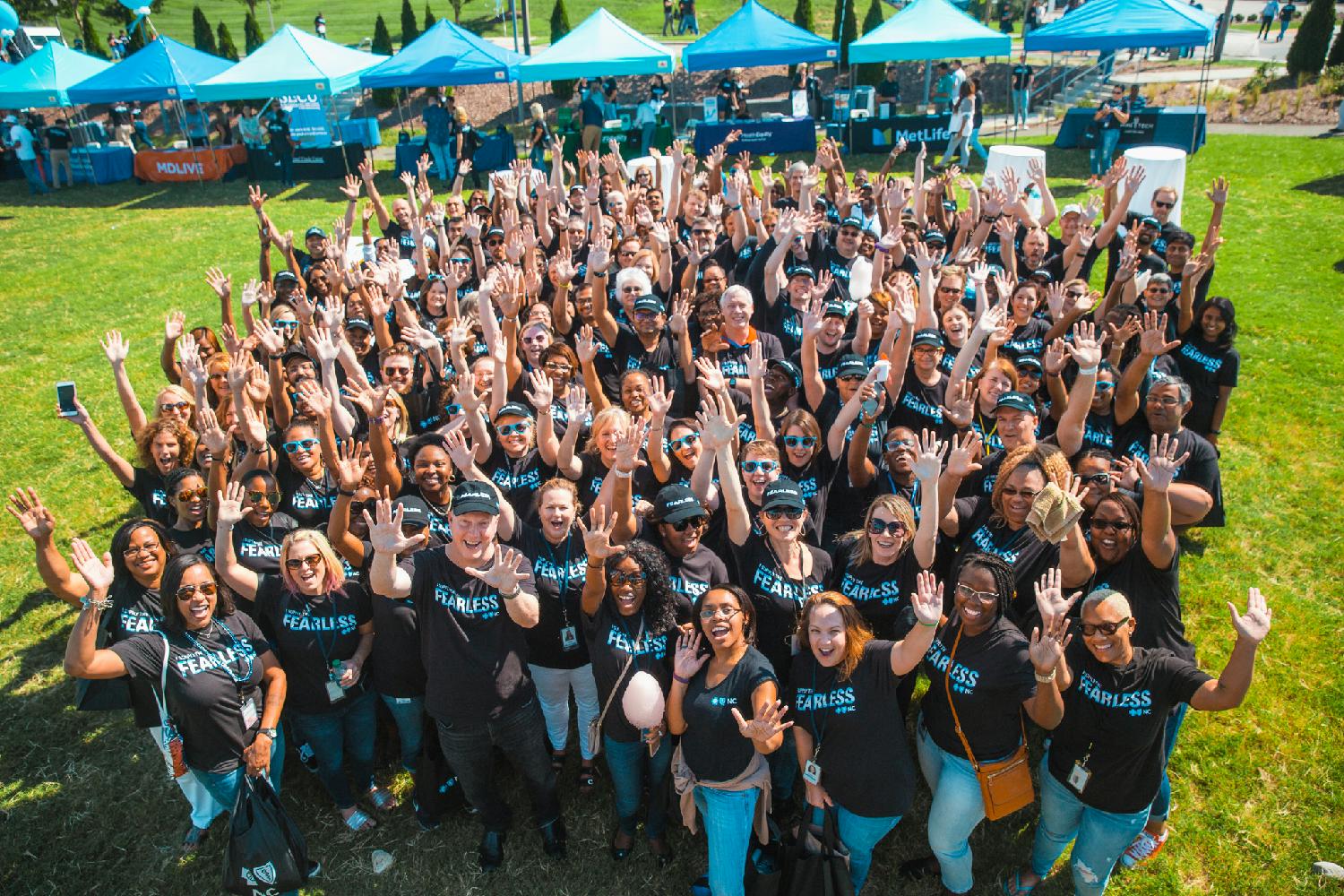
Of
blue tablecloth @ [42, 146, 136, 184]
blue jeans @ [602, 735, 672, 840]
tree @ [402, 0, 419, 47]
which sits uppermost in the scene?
tree @ [402, 0, 419, 47]

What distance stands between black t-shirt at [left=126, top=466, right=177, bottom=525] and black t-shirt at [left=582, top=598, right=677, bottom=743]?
3397mm

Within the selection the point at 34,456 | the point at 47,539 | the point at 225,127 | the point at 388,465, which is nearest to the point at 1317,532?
the point at 388,465

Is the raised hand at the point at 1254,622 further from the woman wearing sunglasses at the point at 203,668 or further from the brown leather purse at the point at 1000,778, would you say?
the woman wearing sunglasses at the point at 203,668

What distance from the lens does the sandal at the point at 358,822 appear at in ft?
16.3

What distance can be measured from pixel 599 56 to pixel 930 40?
810 cm

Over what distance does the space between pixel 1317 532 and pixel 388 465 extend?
25.3 ft

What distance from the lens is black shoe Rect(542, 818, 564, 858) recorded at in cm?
479

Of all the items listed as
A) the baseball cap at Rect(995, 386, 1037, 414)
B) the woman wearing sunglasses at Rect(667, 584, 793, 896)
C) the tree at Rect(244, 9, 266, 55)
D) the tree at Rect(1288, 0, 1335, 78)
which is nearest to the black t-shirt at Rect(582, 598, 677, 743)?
the woman wearing sunglasses at Rect(667, 584, 793, 896)

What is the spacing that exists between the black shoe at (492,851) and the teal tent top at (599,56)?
1892cm

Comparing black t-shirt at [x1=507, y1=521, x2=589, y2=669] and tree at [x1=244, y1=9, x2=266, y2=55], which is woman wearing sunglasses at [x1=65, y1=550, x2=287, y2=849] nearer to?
black t-shirt at [x1=507, y1=521, x2=589, y2=669]

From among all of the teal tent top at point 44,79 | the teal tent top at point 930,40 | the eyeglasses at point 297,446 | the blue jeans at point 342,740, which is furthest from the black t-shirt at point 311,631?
the teal tent top at point 44,79

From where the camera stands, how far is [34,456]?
9.69 m

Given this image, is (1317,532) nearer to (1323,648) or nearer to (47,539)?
(1323,648)

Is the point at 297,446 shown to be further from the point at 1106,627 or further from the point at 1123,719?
the point at 1123,719
